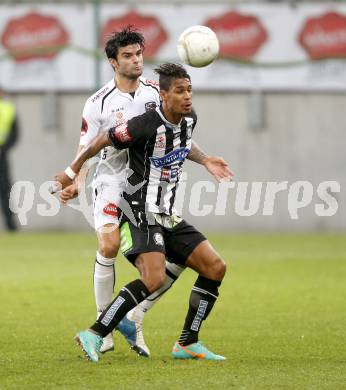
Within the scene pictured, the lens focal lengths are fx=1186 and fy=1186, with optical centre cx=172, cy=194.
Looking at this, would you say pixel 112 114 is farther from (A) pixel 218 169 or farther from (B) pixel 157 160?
(A) pixel 218 169

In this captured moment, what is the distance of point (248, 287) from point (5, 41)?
9.63m

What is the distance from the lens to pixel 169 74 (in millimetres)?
8398

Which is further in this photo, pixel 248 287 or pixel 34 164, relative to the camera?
pixel 34 164

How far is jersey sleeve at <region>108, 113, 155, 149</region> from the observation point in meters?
8.31

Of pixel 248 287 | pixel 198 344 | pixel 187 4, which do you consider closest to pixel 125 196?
→ pixel 198 344

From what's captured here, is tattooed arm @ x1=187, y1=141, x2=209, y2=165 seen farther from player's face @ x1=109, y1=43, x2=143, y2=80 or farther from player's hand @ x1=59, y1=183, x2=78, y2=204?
player's hand @ x1=59, y1=183, x2=78, y2=204

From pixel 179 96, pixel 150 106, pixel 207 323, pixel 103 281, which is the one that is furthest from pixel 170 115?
pixel 207 323

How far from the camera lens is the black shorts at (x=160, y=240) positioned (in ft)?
27.5

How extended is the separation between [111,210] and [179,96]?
115cm

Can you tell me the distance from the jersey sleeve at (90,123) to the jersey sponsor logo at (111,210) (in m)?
0.53

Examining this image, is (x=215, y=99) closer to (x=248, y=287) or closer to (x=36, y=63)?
(x=36, y=63)

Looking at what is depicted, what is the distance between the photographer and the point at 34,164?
2247 centimetres

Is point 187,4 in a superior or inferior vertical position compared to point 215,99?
superior

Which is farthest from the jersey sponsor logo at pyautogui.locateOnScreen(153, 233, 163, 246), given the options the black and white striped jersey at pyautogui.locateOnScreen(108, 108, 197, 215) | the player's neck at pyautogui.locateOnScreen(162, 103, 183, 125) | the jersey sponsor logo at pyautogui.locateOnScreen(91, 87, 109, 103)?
the jersey sponsor logo at pyautogui.locateOnScreen(91, 87, 109, 103)
